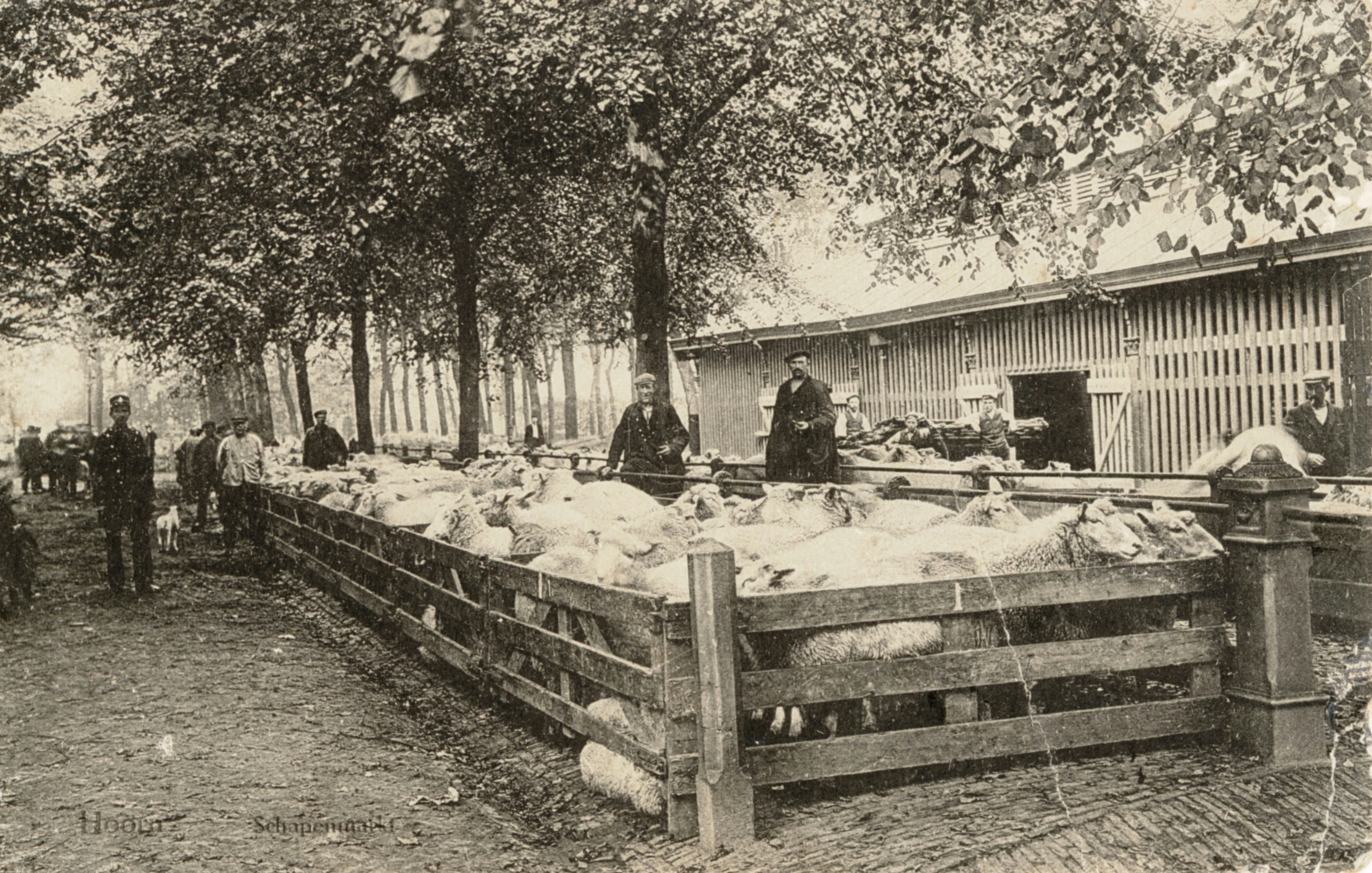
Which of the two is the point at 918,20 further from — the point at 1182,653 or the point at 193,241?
the point at 193,241

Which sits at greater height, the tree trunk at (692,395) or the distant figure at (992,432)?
the tree trunk at (692,395)

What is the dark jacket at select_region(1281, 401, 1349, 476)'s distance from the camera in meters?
9.60

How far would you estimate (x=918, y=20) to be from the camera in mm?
6820

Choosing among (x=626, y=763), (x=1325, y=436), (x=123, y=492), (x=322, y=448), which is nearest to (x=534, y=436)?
(x=322, y=448)

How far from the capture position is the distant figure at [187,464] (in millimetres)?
21078

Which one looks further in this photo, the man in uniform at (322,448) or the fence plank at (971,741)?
the man in uniform at (322,448)

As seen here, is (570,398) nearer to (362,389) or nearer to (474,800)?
(362,389)

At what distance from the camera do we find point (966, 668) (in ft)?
14.6

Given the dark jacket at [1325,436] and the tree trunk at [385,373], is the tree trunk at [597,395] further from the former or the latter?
the dark jacket at [1325,436]

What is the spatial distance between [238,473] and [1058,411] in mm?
12460

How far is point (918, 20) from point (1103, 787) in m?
4.81

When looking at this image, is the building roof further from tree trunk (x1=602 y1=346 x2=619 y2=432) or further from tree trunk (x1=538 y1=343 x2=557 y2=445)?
tree trunk (x1=602 y1=346 x2=619 y2=432)

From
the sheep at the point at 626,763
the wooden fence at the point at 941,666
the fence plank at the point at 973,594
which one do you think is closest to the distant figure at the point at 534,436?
the sheep at the point at 626,763

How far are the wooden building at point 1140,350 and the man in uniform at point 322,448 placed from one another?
690cm
